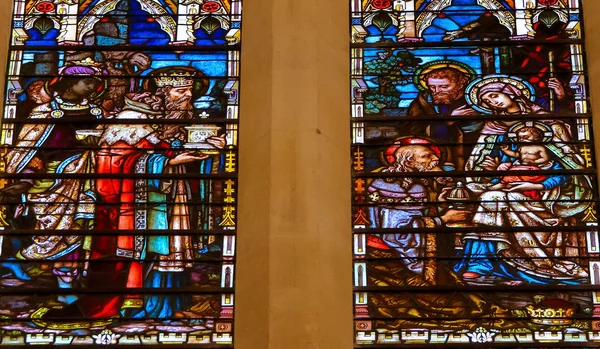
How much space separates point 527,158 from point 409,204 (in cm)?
104

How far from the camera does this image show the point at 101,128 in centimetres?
1247

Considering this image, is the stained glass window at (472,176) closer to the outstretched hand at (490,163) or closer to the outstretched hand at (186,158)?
the outstretched hand at (490,163)

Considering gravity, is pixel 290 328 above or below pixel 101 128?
below

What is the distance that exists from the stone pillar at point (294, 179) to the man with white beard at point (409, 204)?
1.15ft

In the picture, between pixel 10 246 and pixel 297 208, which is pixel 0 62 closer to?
pixel 10 246

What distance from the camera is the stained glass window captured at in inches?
458

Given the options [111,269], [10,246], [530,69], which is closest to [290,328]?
[111,269]

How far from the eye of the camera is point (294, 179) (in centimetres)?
1155

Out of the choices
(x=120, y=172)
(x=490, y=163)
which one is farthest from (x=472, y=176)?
(x=120, y=172)

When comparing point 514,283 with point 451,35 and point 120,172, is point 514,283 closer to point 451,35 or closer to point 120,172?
point 451,35

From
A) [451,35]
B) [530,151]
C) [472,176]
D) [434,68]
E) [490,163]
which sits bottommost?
[472,176]

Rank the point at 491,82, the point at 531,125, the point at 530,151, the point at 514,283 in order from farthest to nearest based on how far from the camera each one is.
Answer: the point at 491,82
the point at 531,125
the point at 530,151
the point at 514,283

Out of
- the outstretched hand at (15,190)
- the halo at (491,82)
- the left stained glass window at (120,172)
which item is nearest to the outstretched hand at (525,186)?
the halo at (491,82)

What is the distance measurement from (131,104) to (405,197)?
2.38 metres
